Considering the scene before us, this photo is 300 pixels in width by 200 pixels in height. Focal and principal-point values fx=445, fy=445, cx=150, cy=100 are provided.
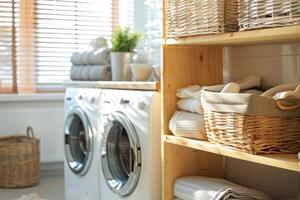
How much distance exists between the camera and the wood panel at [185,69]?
201 centimetres

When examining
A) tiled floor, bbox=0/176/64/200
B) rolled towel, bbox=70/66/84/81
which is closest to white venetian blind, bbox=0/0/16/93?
tiled floor, bbox=0/176/64/200

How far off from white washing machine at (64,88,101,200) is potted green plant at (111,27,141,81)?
219 millimetres

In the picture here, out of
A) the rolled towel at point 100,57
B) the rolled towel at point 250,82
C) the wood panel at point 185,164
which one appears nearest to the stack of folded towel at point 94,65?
the rolled towel at point 100,57

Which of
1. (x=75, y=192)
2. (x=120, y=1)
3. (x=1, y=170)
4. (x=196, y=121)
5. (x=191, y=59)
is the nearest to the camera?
(x=196, y=121)

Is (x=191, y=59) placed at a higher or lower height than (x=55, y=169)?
higher

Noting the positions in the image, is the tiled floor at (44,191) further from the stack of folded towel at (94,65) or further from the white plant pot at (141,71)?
the white plant pot at (141,71)

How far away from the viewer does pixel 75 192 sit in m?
2.84

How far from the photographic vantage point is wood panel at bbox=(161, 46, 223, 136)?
2010 mm

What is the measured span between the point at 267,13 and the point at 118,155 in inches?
50.8

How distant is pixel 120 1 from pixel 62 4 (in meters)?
0.58

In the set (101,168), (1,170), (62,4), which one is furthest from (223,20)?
(62,4)

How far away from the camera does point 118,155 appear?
241 centimetres

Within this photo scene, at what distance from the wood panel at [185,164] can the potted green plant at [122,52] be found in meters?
0.84

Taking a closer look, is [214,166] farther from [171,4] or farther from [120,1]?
[120,1]
